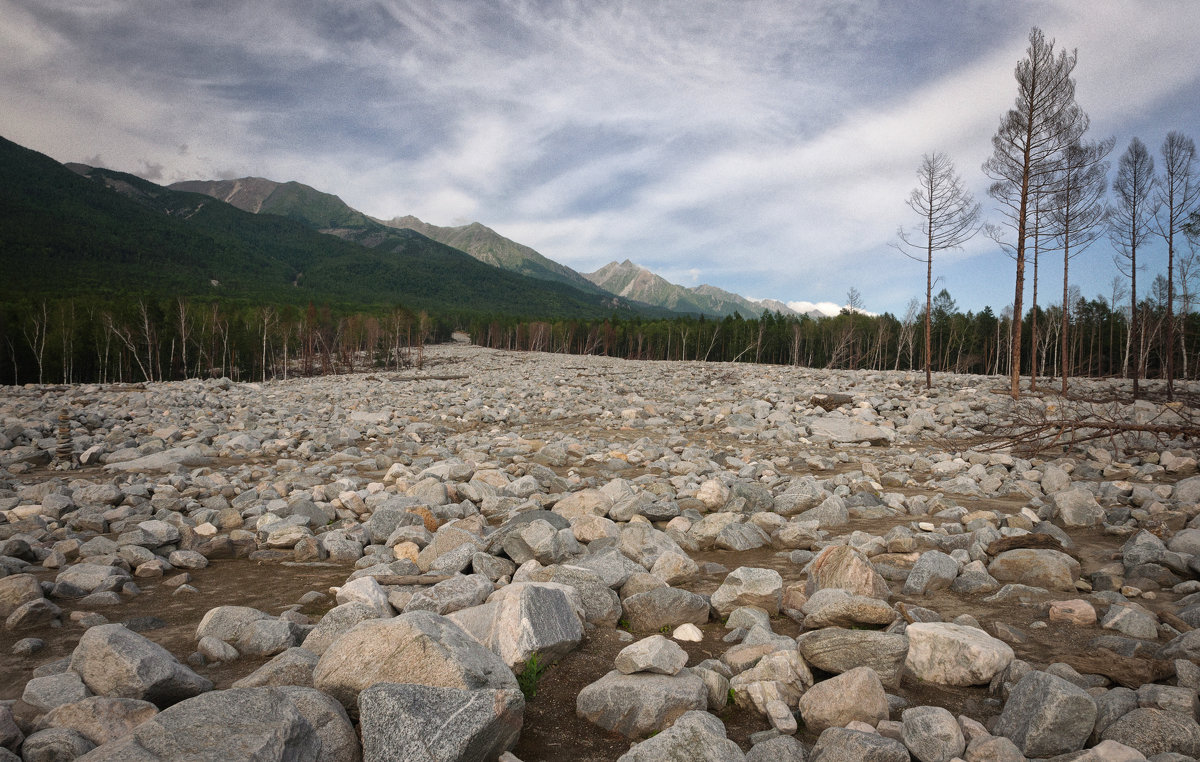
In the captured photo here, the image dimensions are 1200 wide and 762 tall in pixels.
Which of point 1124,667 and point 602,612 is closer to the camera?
point 1124,667

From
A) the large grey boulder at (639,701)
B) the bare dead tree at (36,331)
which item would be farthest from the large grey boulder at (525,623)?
the bare dead tree at (36,331)

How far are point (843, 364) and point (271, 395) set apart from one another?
3036 inches

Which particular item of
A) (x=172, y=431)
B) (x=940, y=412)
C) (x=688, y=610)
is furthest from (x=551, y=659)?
(x=940, y=412)

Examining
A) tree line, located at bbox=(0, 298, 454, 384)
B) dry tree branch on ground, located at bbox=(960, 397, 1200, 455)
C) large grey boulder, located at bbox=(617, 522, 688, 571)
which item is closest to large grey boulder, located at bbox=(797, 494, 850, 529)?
large grey boulder, located at bbox=(617, 522, 688, 571)

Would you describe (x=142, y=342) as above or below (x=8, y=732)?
above

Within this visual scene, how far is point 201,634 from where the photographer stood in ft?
13.0

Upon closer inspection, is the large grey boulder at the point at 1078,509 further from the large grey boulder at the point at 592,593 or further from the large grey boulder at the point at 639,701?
the large grey boulder at the point at 639,701

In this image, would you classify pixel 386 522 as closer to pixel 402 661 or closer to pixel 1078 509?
pixel 402 661

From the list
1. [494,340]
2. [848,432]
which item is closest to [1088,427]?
[848,432]

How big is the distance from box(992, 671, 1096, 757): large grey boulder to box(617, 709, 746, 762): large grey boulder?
4.66ft

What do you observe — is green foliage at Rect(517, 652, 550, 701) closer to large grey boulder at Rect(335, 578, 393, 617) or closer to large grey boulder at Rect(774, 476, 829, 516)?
large grey boulder at Rect(335, 578, 393, 617)

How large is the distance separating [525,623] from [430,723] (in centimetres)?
107

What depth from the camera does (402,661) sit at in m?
2.97

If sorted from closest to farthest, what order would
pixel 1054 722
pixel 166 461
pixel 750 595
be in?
pixel 1054 722
pixel 750 595
pixel 166 461
